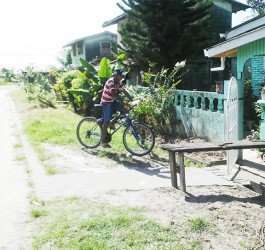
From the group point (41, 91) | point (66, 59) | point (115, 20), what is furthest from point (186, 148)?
point (66, 59)

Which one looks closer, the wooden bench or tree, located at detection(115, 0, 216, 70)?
the wooden bench

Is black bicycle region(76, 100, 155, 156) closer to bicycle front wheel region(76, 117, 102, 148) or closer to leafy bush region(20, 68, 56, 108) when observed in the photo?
bicycle front wheel region(76, 117, 102, 148)

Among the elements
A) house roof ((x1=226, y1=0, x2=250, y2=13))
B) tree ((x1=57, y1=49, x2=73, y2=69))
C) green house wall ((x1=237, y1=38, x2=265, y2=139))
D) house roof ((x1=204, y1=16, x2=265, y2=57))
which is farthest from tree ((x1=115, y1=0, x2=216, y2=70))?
tree ((x1=57, y1=49, x2=73, y2=69))

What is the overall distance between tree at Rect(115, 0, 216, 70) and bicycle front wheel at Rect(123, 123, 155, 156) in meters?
7.89

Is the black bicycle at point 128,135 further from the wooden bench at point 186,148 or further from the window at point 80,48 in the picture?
the window at point 80,48

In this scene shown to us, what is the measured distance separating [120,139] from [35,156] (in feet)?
7.69

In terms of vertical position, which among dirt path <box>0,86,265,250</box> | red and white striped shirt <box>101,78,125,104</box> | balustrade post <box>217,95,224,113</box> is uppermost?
red and white striped shirt <box>101,78,125,104</box>

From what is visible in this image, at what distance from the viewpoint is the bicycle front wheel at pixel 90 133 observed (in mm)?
9163

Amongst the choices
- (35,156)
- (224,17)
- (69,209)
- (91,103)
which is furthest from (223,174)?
(224,17)

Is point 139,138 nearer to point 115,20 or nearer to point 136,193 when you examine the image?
point 136,193

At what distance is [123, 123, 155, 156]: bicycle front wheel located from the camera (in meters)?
8.18

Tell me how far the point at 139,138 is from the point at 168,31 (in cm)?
865

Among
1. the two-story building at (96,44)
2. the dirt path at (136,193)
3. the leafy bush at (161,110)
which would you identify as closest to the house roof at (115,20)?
the leafy bush at (161,110)

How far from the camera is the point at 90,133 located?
920 cm
